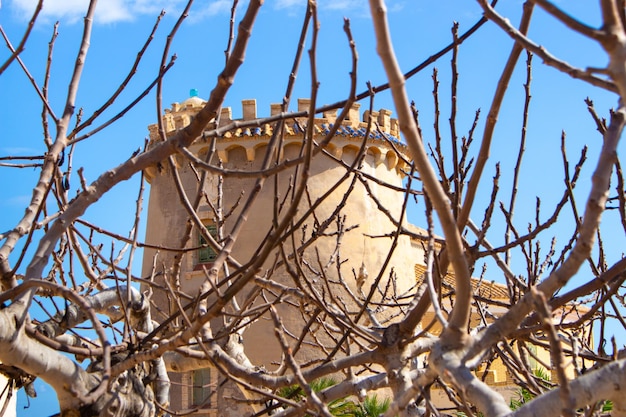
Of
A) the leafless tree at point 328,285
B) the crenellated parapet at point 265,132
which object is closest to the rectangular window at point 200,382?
the crenellated parapet at point 265,132

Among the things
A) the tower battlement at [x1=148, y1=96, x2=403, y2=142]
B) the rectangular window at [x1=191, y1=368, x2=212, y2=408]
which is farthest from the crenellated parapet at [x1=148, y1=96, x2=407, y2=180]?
the rectangular window at [x1=191, y1=368, x2=212, y2=408]

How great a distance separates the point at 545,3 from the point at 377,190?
54.8 feet

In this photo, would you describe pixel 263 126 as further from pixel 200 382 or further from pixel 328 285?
pixel 328 285

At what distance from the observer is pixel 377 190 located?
18953 mm

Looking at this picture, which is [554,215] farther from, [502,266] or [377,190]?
[377,190]

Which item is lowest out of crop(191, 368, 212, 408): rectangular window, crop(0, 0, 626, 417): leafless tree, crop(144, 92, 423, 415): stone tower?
crop(0, 0, 626, 417): leafless tree

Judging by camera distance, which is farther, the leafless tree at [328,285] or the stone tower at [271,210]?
the stone tower at [271,210]

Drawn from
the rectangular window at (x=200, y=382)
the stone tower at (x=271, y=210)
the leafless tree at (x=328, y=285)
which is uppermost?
the stone tower at (x=271, y=210)

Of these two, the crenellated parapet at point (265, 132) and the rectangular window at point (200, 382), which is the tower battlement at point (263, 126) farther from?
the rectangular window at point (200, 382)

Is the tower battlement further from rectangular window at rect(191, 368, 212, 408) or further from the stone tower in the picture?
rectangular window at rect(191, 368, 212, 408)

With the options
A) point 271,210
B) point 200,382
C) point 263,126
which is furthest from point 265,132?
point 200,382

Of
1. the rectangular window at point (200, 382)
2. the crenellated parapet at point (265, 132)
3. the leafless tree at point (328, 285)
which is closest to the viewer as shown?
the leafless tree at point (328, 285)

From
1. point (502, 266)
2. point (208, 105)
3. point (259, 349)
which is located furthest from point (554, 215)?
point (259, 349)

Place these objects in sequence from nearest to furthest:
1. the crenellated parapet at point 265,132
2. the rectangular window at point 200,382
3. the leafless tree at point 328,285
A: the leafless tree at point 328,285
the rectangular window at point 200,382
the crenellated parapet at point 265,132
